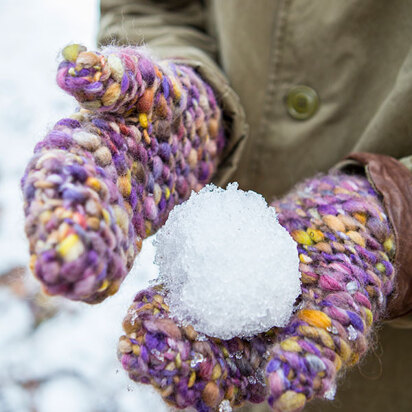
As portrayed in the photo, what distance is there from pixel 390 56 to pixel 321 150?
0.15 m

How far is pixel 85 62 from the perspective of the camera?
341 millimetres

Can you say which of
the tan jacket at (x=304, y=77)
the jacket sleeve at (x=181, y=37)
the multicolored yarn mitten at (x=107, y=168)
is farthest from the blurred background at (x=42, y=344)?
the multicolored yarn mitten at (x=107, y=168)

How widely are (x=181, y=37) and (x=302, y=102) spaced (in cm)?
24

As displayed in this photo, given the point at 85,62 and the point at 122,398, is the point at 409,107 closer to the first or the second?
the point at 85,62

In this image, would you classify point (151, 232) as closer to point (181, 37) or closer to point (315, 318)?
point (315, 318)

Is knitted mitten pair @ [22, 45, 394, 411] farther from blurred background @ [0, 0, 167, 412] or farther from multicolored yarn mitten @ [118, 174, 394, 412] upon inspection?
blurred background @ [0, 0, 167, 412]

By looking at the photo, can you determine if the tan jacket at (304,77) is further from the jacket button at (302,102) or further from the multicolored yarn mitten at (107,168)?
the multicolored yarn mitten at (107,168)

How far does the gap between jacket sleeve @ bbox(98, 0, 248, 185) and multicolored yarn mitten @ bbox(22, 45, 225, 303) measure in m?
0.10

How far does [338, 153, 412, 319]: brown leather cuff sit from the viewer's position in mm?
446

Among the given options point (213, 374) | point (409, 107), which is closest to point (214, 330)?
point (213, 374)

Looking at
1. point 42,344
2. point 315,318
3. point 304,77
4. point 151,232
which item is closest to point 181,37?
point 304,77

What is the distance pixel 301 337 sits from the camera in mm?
361

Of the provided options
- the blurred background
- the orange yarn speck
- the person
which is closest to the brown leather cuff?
the person

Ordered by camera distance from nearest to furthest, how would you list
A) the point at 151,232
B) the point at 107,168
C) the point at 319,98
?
the point at 107,168 < the point at 151,232 < the point at 319,98
